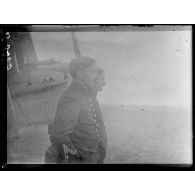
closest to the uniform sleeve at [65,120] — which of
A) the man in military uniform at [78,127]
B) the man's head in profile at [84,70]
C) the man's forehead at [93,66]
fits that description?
the man in military uniform at [78,127]

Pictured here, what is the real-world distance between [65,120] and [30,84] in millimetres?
363

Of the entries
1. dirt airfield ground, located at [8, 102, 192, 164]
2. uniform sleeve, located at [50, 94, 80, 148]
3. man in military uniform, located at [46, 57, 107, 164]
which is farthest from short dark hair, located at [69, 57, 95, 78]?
dirt airfield ground, located at [8, 102, 192, 164]

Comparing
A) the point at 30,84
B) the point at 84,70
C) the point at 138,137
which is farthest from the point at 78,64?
the point at 138,137

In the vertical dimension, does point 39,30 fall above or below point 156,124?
above

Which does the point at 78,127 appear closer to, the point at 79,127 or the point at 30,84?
the point at 79,127

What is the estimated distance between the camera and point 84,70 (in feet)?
6.73

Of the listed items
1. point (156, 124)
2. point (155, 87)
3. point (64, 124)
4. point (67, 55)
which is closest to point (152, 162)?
point (156, 124)

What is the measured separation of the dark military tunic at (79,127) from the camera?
80.0 inches

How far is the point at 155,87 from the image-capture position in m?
2.04

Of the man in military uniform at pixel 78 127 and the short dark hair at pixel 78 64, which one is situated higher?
the short dark hair at pixel 78 64

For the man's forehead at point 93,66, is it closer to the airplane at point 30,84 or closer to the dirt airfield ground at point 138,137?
the airplane at point 30,84

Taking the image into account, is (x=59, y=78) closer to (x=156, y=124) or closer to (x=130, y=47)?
(x=130, y=47)

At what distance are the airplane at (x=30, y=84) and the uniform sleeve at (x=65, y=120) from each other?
0.15ft

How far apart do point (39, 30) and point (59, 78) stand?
375 millimetres
